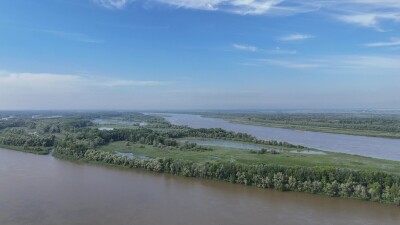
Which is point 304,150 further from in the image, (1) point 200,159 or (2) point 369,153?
(1) point 200,159

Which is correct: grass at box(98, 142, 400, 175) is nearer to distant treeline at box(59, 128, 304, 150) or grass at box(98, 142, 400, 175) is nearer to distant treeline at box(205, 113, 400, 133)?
distant treeline at box(59, 128, 304, 150)

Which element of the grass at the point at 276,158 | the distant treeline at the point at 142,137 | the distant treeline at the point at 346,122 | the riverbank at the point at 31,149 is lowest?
the riverbank at the point at 31,149

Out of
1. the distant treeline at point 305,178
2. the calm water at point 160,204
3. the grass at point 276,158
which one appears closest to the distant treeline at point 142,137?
the grass at point 276,158

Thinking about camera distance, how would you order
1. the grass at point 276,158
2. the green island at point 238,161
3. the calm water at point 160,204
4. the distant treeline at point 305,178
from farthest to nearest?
1. the grass at point 276,158
2. the green island at point 238,161
3. the distant treeline at point 305,178
4. the calm water at point 160,204

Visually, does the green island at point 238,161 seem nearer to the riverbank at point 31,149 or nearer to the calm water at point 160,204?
the riverbank at point 31,149

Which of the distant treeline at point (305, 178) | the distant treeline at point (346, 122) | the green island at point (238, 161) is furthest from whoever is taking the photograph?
the distant treeline at point (346, 122)

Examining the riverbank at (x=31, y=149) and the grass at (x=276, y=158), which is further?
the riverbank at (x=31, y=149)

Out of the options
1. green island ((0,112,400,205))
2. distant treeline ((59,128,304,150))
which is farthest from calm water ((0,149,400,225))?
distant treeline ((59,128,304,150))

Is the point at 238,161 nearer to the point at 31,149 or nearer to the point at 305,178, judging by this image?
the point at 305,178

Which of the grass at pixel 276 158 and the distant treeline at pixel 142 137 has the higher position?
the distant treeline at pixel 142 137
